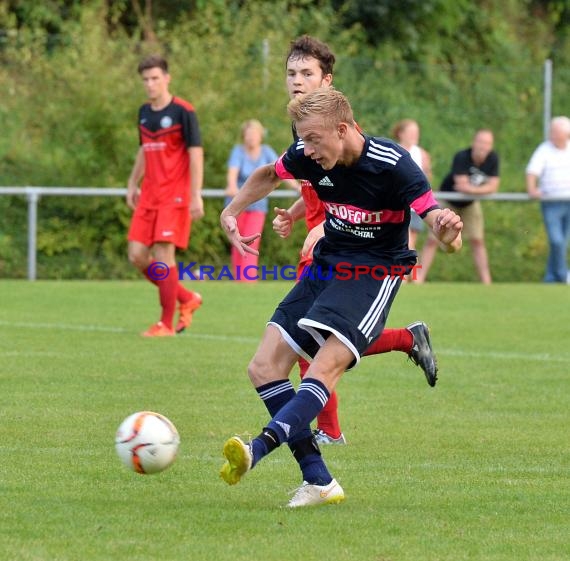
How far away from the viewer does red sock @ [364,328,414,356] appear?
7.42 metres

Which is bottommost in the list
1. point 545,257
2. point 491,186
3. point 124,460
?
point 545,257

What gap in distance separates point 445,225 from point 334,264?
73cm

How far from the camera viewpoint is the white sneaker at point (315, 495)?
5.83 metres

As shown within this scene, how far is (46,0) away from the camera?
81.5ft

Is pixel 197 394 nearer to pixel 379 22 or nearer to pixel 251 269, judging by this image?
pixel 251 269

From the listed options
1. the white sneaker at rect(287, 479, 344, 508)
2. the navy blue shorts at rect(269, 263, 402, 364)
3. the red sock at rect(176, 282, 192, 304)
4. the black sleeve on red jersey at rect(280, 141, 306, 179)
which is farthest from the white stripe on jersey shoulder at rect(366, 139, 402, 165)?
the red sock at rect(176, 282, 192, 304)

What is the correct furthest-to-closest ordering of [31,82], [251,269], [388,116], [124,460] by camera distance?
[388,116], [31,82], [251,269], [124,460]

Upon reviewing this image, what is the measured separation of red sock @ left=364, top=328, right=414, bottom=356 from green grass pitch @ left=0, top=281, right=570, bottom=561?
520 mm

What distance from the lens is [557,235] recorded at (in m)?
18.5

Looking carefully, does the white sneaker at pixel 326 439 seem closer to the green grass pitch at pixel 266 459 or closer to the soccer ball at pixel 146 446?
the green grass pitch at pixel 266 459

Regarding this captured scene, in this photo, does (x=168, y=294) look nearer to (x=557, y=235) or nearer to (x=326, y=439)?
(x=326, y=439)

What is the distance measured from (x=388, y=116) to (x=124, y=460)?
17192mm

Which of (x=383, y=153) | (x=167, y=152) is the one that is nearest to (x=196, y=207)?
(x=167, y=152)

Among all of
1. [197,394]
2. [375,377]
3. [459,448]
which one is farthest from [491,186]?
[459,448]
